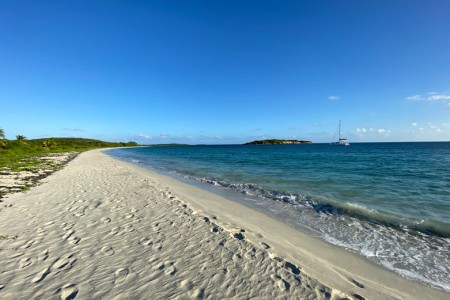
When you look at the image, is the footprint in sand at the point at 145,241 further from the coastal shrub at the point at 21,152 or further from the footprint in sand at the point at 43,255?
the coastal shrub at the point at 21,152

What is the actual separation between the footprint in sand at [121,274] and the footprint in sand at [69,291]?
2.16 ft

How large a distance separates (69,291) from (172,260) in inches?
75.7

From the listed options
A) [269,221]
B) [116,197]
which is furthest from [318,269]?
[116,197]

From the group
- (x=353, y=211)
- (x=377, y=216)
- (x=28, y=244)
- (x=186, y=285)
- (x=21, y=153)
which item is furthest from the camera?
(x=21, y=153)

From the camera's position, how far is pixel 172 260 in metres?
5.07

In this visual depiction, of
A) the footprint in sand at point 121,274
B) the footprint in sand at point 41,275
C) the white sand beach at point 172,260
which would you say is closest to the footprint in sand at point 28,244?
the white sand beach at point 172,260

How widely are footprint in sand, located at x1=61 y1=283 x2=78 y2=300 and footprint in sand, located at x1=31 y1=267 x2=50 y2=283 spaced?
2.15ft

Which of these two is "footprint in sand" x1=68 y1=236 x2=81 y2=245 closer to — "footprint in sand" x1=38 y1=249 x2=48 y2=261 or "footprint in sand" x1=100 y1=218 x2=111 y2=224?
"footprint in sand" x1=38 y1=249 x2=48 y2=261

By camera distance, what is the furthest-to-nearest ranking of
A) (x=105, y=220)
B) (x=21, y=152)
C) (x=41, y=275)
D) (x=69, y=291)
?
(x=21, y=152)
(x=105, y=220)
(x=41, y=275)
(x=69, y=291)

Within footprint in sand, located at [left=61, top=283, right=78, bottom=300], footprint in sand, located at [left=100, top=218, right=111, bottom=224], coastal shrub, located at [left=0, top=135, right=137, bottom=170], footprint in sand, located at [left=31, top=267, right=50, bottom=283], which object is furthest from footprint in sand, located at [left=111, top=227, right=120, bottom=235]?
coastal shrub, located at [left=0, top=135, right=137, bottom=170]

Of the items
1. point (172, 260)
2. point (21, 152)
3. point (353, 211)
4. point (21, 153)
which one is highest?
point (21, 152)

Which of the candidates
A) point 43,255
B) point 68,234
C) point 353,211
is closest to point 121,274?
point 43,255

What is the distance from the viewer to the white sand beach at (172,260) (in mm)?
4066

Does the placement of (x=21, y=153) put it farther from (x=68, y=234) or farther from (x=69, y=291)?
(x=69, y=291)
